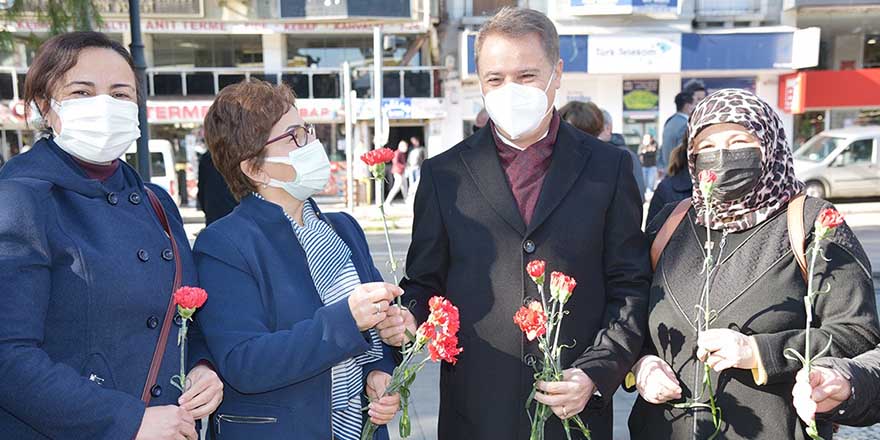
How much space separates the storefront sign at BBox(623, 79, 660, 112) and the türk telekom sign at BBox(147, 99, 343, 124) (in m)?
7.99

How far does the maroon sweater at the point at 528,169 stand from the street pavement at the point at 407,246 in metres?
0.43

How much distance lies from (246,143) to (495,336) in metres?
Answer: 0.94

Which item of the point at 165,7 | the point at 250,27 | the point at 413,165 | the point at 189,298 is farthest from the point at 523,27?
the point at 165,7

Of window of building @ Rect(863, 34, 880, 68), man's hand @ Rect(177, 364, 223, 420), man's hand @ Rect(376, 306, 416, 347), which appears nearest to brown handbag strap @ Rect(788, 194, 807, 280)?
man's hand @ Rect(376, 306, 416, 347)

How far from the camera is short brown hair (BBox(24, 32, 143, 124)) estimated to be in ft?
5.87

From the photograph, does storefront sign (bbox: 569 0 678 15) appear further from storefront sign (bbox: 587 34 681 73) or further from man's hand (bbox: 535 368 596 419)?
man's hand (bbox: 535 368 596 419)

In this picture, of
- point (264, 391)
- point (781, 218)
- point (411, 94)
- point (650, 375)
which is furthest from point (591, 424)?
point (411, 94)

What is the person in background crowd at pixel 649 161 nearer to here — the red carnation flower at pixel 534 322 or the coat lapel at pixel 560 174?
the coat lapel at pixel 560 174

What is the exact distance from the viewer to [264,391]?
186 centimetres

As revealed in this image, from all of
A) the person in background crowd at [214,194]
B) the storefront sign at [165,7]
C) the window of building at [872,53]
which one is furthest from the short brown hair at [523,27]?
the window of building at [872,53]

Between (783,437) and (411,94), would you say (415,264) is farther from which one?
(411,94)

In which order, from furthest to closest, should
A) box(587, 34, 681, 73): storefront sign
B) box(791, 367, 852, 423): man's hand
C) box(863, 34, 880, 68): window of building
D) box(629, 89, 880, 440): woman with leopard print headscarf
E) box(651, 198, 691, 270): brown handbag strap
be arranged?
box(863, 34, 880, 68): window of building
box(587, 34, 681, 73): storefront sign
box(651, 198, 691, 270): brown handbag strap
box(629, 89, 880, 440): woman with leopard print headscarf
box(791, 367, 852, 423): man's hand

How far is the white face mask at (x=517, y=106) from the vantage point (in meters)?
2.07

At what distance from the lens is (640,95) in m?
19.4
